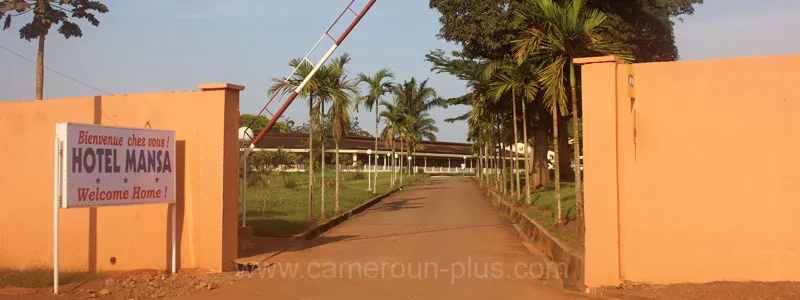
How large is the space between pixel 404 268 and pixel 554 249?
3269mm

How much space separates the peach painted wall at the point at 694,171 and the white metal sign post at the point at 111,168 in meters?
6.15

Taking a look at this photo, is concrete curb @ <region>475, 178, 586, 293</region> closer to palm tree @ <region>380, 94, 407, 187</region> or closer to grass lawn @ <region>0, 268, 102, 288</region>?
grass lawn @ <region>0, 268, 102, 288</region>

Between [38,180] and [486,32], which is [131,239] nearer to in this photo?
[38,180]

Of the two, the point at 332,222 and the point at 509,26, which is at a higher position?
the point at 509,26

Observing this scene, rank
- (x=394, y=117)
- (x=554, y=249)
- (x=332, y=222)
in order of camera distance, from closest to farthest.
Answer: (x=554, y=249), (x=332, y=222), (x=394, y=117)

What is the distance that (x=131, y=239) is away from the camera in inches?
430

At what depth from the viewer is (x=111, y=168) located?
31.5 feet

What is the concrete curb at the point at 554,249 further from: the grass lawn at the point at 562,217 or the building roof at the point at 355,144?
the building roof at the point at 355,144

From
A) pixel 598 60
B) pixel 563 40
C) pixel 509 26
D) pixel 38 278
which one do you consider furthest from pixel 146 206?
pixel 509 26

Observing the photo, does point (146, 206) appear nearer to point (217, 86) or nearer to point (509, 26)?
point (217, 86)

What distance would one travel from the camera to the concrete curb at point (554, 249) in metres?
10.2

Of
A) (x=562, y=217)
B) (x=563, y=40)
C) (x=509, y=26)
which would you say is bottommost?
(x=562, y=217)

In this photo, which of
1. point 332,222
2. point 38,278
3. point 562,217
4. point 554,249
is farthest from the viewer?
point 332,222

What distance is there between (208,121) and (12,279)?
11.8ft
